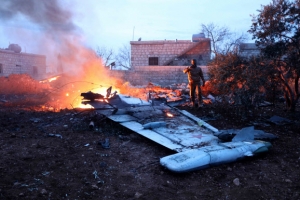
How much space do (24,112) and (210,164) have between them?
697 centimetres

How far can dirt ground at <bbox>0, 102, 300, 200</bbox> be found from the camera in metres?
3.56

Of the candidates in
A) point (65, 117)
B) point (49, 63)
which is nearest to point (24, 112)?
point (65, 117)

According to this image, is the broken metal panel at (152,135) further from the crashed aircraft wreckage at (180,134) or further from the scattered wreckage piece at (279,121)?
the scattered wreckage piece at (279,121)

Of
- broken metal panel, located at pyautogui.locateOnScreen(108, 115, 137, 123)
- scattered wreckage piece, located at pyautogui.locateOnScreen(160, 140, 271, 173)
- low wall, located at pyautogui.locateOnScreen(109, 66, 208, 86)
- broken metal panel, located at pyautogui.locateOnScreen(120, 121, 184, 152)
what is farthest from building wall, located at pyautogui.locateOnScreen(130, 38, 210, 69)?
scattered wreckage piece, located at pyautogui.locateOnScreen(160, 140, 271, 173)

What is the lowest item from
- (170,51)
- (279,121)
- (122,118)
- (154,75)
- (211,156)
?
(211,156)

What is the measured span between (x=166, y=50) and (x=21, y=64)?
15.6 metres

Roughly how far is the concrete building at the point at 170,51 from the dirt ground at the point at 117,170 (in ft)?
51.7

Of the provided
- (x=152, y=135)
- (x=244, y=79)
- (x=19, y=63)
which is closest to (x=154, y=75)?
(x=244, y=79)

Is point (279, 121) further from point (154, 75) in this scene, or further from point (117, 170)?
point (154, 75)

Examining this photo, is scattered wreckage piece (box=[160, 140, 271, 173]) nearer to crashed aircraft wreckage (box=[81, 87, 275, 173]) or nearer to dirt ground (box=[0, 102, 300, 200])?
crashed aircraft wreckage (box=[81, 87, 275, 173])

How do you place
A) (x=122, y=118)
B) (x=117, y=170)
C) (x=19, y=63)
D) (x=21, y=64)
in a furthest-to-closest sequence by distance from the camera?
(x=21, y=64), (x=19, y=63), (x=122, y=118), (x=117, y=170)

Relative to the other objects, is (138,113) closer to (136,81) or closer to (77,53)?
(136,81)

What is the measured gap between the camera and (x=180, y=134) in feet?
19.1

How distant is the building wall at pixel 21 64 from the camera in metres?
24.0
